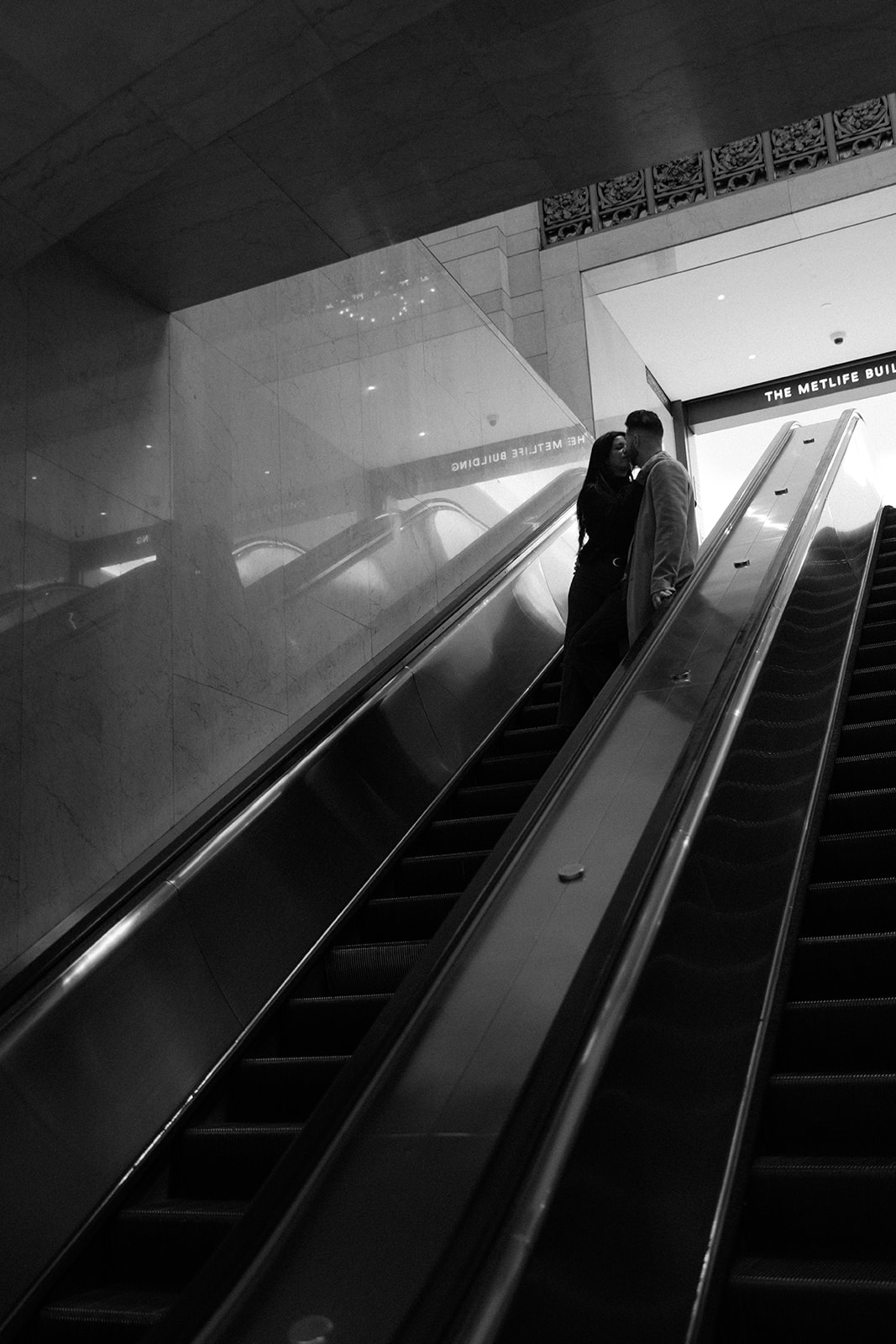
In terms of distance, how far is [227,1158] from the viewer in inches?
117

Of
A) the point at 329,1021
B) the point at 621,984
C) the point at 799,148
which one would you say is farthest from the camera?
the point at 799,148

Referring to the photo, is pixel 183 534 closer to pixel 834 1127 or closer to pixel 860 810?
pixel 860 810

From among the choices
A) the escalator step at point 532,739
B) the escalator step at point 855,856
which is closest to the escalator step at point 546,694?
the escalator step at point 532,739

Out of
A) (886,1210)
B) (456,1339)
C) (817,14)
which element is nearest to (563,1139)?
(456,1339)

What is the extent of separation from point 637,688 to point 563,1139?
2177 mm

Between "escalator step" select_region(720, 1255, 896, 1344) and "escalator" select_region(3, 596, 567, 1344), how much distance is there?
2.34 feet

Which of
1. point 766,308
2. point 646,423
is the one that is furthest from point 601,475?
point 766,308

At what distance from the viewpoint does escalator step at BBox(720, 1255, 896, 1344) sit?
1933 mm

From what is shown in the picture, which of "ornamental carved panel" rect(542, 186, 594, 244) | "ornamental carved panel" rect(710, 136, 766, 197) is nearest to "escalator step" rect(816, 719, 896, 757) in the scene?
"ornamental carved panel" rect(710, 136, 766, 197)

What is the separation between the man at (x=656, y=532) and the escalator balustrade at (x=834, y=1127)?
4.89 ft

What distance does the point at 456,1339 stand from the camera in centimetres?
142

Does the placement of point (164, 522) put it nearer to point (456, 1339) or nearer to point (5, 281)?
point (5, 281)

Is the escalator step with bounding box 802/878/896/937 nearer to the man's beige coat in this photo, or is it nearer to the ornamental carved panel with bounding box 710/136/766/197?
the man's beige coat

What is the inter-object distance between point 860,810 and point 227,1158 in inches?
79.9
